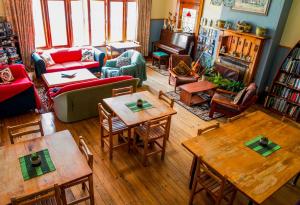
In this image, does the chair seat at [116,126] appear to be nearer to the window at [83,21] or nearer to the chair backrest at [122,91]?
the chair backrest at [122,91]

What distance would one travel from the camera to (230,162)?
8.61 ft

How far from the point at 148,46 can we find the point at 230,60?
3.49 m

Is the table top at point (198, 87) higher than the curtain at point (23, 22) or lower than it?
lower

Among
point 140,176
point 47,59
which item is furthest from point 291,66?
point 47,59

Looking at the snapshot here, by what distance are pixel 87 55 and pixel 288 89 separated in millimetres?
5318

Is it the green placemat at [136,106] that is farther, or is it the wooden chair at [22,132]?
the green placemat at [136,106]

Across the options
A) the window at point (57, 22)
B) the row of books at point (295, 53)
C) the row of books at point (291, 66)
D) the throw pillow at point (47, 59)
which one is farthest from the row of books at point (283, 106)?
the window at point (57, 22)

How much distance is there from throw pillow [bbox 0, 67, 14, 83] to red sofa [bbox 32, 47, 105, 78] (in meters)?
0.98

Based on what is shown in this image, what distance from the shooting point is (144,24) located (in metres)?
8.41

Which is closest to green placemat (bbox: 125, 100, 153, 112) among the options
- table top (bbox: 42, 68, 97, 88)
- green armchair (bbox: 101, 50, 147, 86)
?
table top (bbox: 42, 68, 97, 88)

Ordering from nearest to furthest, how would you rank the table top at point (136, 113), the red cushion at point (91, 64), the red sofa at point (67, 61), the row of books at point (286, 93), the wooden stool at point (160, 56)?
the table top at point (136, 113)
the row of books at point (286, 93)
the red sofa at point (67, 61)
the red cushion at point (91, 64)
the wooden stool at point (160, 56)

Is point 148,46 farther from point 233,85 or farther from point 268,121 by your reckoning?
point 268,121

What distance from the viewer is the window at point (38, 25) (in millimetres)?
6602

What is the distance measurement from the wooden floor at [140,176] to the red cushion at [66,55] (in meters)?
2.57
